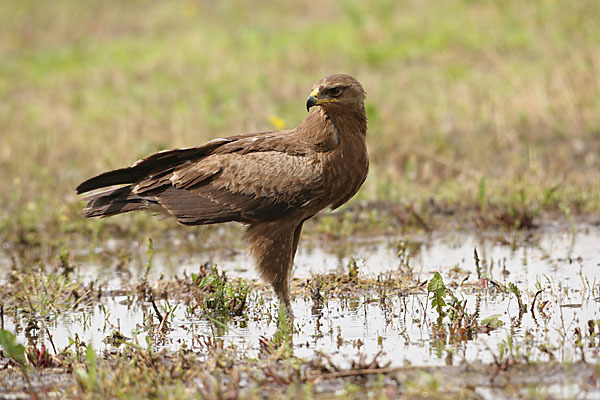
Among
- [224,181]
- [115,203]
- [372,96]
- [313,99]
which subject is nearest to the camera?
[313,99]

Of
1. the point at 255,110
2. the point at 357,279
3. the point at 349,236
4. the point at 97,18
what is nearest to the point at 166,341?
the point at 357,279

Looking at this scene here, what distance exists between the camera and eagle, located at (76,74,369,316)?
232 inches

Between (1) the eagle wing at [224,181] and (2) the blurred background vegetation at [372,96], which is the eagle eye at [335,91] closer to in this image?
(1) the eagle wing at [224,181]

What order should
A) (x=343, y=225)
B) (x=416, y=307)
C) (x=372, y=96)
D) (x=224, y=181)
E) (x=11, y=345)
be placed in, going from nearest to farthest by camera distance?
(x=11, y=345)
(x=416, y=307)
(x=224, y=181)
(x=343, y=225)
(x=372, y=96)

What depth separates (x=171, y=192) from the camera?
632 cm

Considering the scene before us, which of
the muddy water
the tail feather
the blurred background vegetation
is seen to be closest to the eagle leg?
the muddy water

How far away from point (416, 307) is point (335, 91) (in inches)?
60.3

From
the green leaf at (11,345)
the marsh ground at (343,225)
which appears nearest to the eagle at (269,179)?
the marsh ground at (343,225)

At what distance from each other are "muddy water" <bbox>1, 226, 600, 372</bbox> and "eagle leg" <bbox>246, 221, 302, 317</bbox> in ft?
0.63

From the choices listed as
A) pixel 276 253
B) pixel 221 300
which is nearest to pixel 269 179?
pixel 276 253

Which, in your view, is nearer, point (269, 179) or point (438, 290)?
point (438, 290)

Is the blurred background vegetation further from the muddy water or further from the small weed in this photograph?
the small weed

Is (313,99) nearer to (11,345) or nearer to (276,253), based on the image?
(276,253)

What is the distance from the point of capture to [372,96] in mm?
12359
